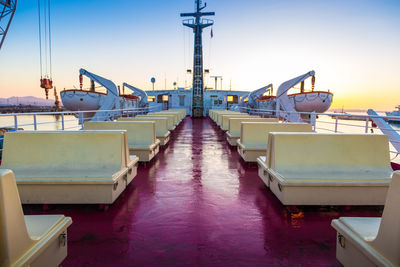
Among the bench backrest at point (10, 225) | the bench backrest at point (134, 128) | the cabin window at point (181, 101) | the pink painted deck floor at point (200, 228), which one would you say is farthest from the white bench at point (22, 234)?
the cabin window at point (181, 101)

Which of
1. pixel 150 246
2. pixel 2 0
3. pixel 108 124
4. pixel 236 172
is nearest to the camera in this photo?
pixel 150 246

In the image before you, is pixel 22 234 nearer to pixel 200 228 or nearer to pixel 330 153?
pixel 200 228

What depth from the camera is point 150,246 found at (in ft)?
7.29

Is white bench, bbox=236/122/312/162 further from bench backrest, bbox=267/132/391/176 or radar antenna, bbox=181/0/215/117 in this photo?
radar antenna, bbox=181/0/215/117

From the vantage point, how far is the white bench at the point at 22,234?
3.99 ft

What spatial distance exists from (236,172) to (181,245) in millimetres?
2731

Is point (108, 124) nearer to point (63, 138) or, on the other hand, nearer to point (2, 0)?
point (63, 138)

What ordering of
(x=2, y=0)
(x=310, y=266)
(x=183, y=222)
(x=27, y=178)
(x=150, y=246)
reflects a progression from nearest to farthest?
(x=310, y=266)
(x=150, y=246)
(x=183, y=222)
(x=27, y=178)
(x=2, y=0)

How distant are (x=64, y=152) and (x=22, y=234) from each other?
2202mm

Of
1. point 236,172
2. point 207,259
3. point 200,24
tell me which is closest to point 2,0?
point 200,24

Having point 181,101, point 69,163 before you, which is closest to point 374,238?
point 69,163

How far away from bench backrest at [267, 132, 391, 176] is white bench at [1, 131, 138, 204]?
2344 mm

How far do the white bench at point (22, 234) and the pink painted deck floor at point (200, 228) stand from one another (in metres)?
0.53

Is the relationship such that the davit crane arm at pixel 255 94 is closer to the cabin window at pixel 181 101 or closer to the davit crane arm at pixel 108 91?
the cabin window at pixel 181 101
